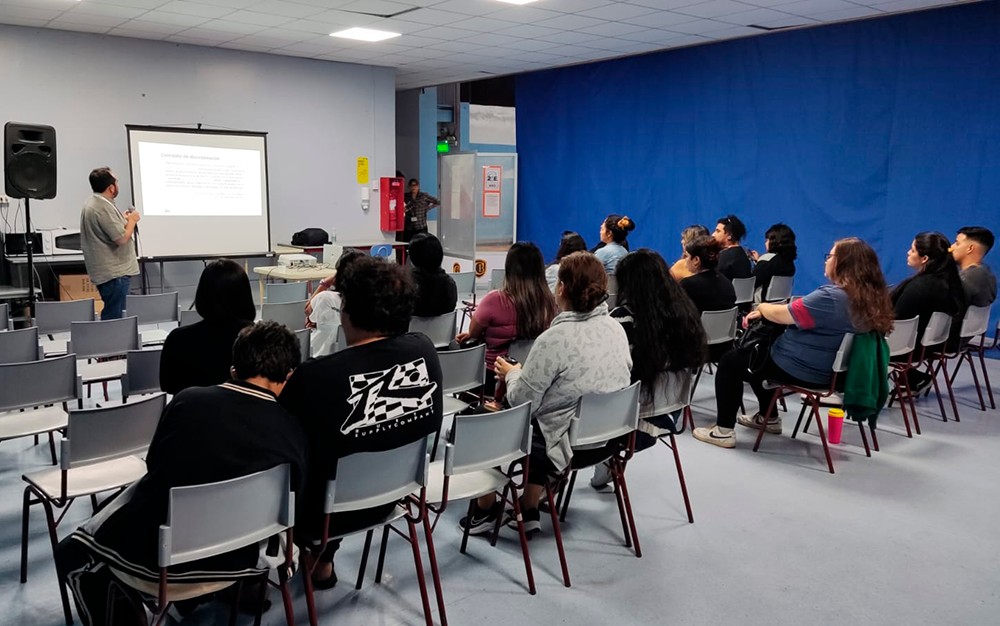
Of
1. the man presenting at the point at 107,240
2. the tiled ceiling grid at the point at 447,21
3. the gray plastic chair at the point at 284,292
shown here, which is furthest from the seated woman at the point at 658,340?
the man presenting at the point at 107,240

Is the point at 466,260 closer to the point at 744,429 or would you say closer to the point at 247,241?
the point at 247,241

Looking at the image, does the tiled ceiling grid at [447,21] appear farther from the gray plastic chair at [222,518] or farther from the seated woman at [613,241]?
the gray plastic chair at [222,518]

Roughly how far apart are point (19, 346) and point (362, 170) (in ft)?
22.4

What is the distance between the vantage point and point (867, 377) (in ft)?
12.8

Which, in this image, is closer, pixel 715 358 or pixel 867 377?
pixel 867 377

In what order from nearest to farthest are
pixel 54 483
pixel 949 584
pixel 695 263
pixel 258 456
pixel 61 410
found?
pixel 258 456 < pixel 54 483 < pixel 949 584 < pixel 61 410 < pixel 695 263

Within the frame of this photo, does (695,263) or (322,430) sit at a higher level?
(695,263)

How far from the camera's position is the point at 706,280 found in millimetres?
4633

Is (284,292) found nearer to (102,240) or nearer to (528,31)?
(102,240)

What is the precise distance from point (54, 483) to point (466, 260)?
8709 millimetres

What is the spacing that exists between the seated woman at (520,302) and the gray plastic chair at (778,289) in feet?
10.1

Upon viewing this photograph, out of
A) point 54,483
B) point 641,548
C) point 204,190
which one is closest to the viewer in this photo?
point 54,483

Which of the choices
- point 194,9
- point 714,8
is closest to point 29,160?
point 194,9

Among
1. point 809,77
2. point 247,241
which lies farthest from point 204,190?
point 809,77
